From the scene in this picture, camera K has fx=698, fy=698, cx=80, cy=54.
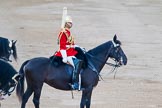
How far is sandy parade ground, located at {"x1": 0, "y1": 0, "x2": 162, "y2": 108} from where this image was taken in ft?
58.1

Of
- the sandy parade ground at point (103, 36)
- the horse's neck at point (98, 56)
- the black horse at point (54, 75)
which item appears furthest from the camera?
the sandy parade ground at point (103, 36)

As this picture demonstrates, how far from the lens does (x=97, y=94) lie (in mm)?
18250

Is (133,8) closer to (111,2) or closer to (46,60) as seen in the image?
(111,2)

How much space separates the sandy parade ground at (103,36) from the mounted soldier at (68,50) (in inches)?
75.2

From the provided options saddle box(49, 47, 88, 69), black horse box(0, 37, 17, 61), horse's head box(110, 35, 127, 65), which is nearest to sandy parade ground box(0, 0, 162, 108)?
black horse box(0, 37, 17, 61)

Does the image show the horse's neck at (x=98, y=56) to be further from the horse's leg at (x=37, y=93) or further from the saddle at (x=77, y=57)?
the horse's leg at (x=37, y=93)

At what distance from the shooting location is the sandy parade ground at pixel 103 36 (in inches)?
697

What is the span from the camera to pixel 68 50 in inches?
587

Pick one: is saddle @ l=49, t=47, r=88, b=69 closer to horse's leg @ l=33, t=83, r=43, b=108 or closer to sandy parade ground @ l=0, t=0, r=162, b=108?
horse's leg @ l=33, t=83, r=43, b=108

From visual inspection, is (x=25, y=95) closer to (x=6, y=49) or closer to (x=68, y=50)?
(x=68, y=50)

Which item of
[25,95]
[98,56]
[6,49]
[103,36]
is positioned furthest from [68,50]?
[103,36]

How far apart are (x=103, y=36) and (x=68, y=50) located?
44.4ft

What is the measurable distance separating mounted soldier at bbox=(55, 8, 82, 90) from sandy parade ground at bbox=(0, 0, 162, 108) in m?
1.91

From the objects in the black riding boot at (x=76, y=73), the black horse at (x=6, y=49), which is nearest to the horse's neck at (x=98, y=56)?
the black riding boot at (x=76, y=73)
